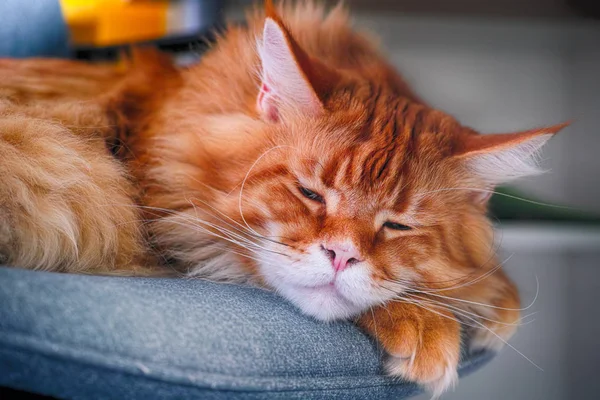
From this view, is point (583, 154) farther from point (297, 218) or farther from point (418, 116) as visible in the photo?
point (297, 218)

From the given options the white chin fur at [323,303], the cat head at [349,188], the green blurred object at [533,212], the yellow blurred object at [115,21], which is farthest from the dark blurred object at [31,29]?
the green blurred object at [533,212]

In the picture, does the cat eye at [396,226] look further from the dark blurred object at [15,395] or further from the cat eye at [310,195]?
the dark blurred object at [15,395]

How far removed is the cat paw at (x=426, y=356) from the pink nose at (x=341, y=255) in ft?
0.51

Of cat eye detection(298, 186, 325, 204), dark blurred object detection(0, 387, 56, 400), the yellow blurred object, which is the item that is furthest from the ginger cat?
the yellow blurred object

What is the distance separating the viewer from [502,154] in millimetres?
1082

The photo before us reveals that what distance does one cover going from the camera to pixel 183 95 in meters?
1.28

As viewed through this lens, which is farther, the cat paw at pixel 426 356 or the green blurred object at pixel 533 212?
the green blurred object at pixel 533 212

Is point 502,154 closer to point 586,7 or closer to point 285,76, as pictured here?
point 285,76

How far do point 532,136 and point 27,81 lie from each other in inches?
41.4

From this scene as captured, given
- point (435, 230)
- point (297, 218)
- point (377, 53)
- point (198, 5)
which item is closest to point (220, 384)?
point (297, 218)

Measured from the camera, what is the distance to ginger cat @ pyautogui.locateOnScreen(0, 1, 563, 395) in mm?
965

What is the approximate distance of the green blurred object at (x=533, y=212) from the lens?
2094mm

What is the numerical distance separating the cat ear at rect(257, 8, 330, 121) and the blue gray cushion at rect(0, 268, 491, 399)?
1.51ft

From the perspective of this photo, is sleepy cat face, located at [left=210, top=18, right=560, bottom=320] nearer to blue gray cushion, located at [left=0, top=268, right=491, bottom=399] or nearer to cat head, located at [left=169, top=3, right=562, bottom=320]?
cat head, located at [left=169, top=3, right=562, bottom=320]
